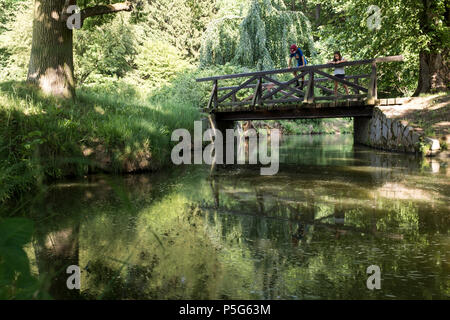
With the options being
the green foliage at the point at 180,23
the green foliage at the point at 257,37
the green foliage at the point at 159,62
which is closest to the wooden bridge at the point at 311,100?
the green foliage at the point at 257,37

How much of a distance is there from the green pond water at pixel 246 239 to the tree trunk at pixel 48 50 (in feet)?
11.9

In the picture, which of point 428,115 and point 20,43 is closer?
point 428,115

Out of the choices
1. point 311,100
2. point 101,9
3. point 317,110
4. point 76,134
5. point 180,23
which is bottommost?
point 76,134

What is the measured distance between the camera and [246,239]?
3.61 m

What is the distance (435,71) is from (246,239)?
1330 centimetres

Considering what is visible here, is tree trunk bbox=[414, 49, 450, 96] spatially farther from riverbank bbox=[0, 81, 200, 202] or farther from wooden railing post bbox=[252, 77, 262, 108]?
riverbank bbox=[0, 81, 200, 202]

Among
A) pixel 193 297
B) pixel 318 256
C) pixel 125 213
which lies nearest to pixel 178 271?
pixel 193 297

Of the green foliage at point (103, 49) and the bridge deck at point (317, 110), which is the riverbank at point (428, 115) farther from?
the green foliage at point (103, 49)

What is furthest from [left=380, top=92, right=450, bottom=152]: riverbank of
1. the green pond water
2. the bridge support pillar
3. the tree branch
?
the tree branch

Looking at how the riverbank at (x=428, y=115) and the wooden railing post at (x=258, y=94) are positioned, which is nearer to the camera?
the riverbank at (x=428, y=115)

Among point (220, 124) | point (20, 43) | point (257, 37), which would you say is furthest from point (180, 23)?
point (220, 124)

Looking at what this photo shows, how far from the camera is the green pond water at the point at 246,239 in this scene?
251cm

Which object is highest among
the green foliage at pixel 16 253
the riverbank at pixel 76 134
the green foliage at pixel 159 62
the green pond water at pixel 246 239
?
the green foliage at pixel 159 62

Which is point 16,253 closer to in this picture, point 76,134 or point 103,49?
point 76,134
